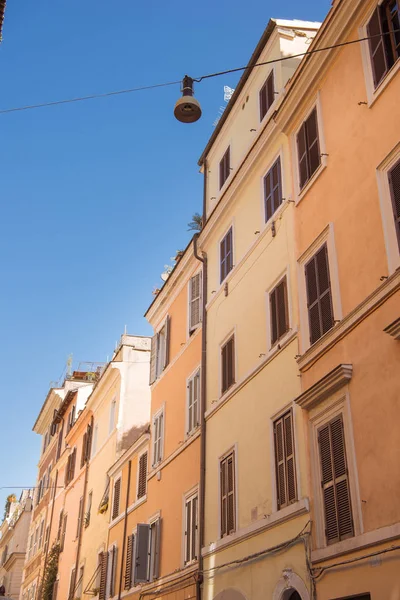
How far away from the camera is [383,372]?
393 inches

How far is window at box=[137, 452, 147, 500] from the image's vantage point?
72.5ft

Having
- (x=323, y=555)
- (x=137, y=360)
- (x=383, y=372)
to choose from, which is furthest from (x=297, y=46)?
(x=137, y=360)

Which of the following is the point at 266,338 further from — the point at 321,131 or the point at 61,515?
the point at 61,515

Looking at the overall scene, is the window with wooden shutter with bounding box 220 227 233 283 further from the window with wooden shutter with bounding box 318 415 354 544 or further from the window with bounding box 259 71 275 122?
the window with wooden shutter with bounding box 318 415 354 544

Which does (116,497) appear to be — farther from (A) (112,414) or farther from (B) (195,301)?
(B) (195,301)

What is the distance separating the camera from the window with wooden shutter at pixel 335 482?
1027cm

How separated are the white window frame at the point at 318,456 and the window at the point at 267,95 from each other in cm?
804

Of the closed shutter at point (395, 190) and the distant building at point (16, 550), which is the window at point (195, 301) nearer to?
the closed shutter at point (395, 190)

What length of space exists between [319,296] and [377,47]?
415cm

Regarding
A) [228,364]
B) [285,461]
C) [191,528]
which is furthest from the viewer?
[191,528]

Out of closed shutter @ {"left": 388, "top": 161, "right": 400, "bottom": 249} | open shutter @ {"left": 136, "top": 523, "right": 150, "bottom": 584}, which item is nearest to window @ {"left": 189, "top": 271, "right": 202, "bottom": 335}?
open shutter @ {"left": 136, "top": 523, "right": 150, "bottom": 584}

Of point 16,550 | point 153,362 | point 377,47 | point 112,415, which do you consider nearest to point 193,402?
point 153,362

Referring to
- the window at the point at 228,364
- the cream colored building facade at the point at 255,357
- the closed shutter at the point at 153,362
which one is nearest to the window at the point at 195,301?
the cream colored building facade at the point at 255,357

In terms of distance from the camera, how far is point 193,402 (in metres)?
18.7
